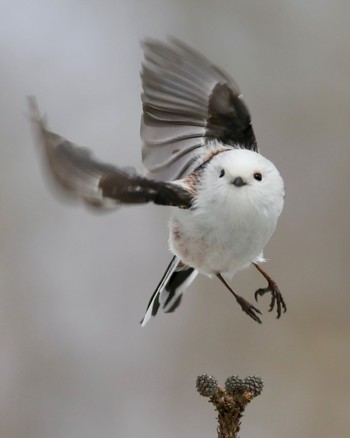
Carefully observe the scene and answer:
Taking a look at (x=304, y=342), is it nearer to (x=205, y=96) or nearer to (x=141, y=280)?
(x=141, y=280)

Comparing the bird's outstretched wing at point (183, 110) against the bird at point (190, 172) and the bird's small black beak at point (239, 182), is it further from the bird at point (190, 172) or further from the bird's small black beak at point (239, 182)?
the bird's small black beak at point (239, 182)

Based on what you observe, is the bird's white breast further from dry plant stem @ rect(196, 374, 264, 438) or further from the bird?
dry plant stem @ rect(196, 374, 264, 438)

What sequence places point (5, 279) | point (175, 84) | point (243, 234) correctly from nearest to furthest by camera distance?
point (243, 234), point (175, 84), point (5, 279)

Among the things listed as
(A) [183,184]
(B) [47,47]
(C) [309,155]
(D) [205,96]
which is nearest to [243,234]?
(A) [183,184]

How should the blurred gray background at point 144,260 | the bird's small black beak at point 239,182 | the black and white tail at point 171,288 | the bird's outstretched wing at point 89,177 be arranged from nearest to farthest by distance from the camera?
the bird's outstretched wing at point 89,177
the bird's small black beak at point 239,182
the black and white tail at point 171,288
the blurred gray background at point 144,260

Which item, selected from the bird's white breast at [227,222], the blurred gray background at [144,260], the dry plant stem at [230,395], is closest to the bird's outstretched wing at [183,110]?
the bird's white breast at [227,222]

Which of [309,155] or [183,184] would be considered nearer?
[183,184]

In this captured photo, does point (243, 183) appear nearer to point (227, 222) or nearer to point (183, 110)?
point (227, 222)
